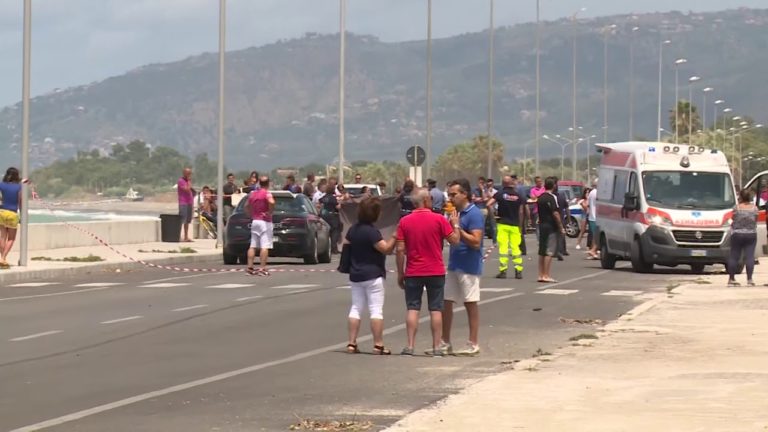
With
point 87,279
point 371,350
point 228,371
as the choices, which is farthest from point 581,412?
point 87,279

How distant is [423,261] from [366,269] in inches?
23.1

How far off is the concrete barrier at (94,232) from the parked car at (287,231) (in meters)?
5.86

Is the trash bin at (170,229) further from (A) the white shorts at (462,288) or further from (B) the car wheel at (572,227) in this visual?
(A) the white shorts at (462,288)

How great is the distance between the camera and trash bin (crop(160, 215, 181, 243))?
4797 cm

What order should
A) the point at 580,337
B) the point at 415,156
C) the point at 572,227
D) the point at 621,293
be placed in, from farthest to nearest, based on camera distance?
the point at 415,156
the point at 572,227
the point at 621,293
the point at 580,337

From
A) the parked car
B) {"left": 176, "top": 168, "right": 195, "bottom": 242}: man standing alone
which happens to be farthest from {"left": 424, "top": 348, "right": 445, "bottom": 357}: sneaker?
{"left": 176, "top": 168, "right": 195, "bottom": 242}: man standing alone

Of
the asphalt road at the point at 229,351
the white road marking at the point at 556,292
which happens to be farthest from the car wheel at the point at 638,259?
the white road marking at the point at 556,292

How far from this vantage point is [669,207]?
1409 inches

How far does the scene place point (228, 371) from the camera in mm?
16000

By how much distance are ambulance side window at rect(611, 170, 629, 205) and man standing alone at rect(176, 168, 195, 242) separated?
12.5 m

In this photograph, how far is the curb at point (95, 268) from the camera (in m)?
31.2

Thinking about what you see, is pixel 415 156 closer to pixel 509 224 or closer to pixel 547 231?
pixel 509 224

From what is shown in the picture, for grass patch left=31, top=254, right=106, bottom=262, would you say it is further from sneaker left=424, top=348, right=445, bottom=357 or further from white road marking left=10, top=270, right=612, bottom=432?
sneaker left=424, top=348, right=445, bottom=357

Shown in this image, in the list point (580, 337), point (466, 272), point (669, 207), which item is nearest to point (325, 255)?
point (669, 207)
